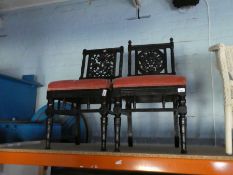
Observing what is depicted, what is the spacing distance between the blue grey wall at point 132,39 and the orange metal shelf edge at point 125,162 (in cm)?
110

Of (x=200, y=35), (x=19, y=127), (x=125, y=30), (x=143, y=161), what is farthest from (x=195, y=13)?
(x=19, y=127)

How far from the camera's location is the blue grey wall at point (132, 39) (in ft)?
8.27

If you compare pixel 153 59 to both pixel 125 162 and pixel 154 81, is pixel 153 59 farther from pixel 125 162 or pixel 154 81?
pixel 125 162

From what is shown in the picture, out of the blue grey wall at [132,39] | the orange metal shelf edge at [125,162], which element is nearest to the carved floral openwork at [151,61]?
the blue grey wall at [132,39]

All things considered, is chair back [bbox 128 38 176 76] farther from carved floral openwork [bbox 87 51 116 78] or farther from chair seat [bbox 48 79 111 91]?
chair seat [bbox 48 79 111 91]

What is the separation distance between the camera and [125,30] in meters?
2.90

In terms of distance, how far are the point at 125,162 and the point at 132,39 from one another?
1.69 meters

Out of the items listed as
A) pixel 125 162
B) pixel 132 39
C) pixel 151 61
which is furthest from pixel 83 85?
pixel 132 39

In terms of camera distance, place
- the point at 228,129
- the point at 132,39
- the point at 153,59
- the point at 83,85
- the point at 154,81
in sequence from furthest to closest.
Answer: the point at 132,39 < the point at 153,59 < the point at 83,85 < the point at 154,81 < the point at 228,129

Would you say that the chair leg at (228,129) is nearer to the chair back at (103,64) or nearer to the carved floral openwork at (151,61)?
the carved floral openwork at (151,61)

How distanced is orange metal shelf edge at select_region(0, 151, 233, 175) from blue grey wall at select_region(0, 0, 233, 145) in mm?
1102

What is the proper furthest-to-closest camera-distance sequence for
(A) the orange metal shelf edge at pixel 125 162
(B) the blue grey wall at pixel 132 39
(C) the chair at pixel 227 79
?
1. (B) the blue grey wall at pixel 132 39
2. (C) the chair at pixel 227 79
3. (A) the orange metal shelf edge at pixel 125 162

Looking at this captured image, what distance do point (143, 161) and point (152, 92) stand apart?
0.44m

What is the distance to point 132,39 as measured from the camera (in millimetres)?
2859
